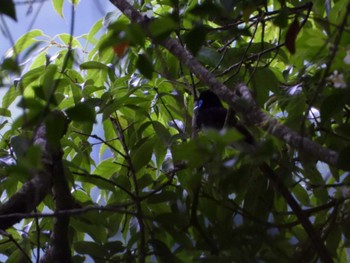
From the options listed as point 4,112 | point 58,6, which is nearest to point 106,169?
point 4,112

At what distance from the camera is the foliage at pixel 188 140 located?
95 cm

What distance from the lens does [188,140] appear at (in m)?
1.43

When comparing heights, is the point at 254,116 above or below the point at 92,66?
below

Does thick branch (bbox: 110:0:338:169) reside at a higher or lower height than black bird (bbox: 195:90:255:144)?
lower

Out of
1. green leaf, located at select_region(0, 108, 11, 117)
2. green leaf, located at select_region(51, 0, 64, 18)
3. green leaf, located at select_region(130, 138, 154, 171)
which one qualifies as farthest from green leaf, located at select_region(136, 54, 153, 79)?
green leaf, located at select_region(51, 0, 64, 18)

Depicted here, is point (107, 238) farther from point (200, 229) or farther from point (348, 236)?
point (348, 236)

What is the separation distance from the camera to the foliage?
3.10 ft

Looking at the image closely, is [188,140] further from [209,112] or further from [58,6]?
[58,6]

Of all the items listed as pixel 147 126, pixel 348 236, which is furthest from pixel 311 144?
pixel 147 126

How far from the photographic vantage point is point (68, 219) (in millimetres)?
1312

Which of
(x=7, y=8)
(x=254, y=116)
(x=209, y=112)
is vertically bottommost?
(x=7, y=8)

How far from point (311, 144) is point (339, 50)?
165 millimetres

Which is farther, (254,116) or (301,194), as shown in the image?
(301,194)

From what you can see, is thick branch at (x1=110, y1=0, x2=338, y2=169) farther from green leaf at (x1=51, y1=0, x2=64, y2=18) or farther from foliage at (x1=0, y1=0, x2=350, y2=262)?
green leaf at (x1=51, y1=0, x2=64, y2=18)
